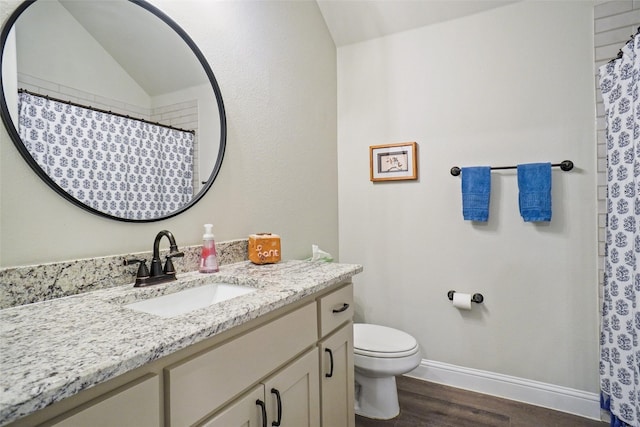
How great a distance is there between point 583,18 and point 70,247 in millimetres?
2689

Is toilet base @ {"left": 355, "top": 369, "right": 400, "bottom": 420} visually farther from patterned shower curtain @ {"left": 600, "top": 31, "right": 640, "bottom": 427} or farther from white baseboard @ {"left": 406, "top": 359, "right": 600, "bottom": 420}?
patterned shower curtain @ {"left": 600, "top": 31, "right": 640, "bottom": 427}

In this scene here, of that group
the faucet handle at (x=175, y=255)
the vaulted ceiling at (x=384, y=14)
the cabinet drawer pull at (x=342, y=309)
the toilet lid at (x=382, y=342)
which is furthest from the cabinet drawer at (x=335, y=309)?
the vaulted ceiling at (x=384, y=14)

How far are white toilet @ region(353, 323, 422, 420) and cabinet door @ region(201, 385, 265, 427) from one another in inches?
38.1

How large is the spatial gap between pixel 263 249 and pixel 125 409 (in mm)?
947

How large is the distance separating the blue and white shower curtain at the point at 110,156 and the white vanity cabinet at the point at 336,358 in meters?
0.76

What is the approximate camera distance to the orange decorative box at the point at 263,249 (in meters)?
1.52

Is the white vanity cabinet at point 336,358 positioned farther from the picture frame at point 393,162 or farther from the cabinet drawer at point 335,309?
the picture frame at point 393,162

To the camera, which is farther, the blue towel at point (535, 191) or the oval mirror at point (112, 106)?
the blue towel at point (535, 191)

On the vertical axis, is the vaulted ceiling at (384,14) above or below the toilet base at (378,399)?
above

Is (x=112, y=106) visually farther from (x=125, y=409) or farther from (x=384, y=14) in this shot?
(x=384, y=14)

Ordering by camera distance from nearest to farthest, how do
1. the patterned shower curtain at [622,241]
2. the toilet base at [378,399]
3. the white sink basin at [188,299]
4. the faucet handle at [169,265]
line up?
the white sink basin at [188,299] < the faucet handle at [169,265] < the patterned shower curtain at [622,241] < the toilet base at [378,399]

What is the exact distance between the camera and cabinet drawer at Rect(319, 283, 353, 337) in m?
1.25

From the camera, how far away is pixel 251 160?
172cm

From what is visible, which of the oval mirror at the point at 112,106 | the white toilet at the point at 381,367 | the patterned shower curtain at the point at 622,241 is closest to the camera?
the oval mirror at the point at 112,106
